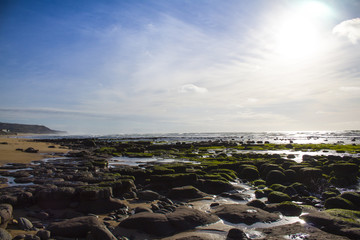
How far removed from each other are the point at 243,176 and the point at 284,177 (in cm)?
278

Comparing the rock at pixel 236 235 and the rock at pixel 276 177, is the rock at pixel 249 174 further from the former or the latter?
the rock at pixel 236 235

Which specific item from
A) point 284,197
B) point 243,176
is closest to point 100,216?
point 284,197

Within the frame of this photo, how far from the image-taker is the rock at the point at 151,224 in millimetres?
6512

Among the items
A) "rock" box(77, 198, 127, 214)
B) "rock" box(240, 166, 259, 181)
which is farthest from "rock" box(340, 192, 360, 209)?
"rock" box(77, 198, 127, 214)

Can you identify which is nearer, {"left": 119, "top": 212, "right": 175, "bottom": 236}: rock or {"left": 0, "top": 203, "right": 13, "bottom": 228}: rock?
{"left": 0, "top": 203, "right": 13, "bottom": 228}: rock

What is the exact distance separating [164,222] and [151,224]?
39cm

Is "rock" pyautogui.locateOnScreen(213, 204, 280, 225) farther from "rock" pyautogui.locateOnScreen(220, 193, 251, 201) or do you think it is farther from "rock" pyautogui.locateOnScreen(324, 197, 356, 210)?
"rock" pyautogui.locateOnScreen(324, 197, 356, 210)

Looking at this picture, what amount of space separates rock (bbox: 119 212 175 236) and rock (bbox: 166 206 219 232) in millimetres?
200

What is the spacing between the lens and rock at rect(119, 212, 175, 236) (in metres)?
6.51

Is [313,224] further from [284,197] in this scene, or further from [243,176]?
[243,176]

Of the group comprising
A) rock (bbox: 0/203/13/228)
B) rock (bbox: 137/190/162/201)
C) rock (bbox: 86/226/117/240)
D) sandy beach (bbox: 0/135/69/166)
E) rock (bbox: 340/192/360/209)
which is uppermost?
rock (bbox: 0/203/13/228)

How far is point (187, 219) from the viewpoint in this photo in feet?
23.5

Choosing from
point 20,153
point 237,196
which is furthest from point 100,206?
point 20,153

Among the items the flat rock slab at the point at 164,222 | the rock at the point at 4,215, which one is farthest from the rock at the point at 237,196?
the rock at the point at 4,215
